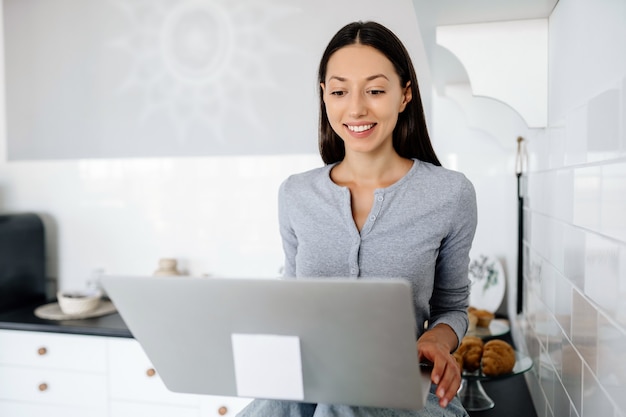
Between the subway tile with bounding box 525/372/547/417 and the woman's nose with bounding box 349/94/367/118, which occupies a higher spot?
the woman's nose with bounding box 349/94/367/118

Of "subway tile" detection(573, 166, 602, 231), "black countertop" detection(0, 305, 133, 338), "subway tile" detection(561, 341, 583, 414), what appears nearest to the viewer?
"subway tile" detection(573, 166, 602, 231)

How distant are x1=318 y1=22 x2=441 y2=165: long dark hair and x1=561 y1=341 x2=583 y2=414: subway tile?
416mm

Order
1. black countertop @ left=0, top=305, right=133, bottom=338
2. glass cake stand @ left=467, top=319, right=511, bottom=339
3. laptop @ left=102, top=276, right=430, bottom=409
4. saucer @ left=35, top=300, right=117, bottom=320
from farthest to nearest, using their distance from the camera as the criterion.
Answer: saucer @ left=35, top=300, right=117, bottom=320 < black countertop @ left=0, top=305, right=133, bottom=338 < glass cake stand @ left=467, top=319, right=511, bottom=339 < laptop @ left=102, top=276, right=430, bottom=409

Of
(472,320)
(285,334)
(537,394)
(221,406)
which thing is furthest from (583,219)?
(221,406)

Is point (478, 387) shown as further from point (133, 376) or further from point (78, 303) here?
point (78, 303)

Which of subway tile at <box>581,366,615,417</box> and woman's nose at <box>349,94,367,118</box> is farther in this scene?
woman's nose at <box>349,94,367,118</box>

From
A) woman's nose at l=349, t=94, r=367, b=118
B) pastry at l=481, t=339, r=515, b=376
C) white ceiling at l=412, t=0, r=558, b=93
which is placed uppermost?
white ceiling at l=412, t=0, r=558, b=93

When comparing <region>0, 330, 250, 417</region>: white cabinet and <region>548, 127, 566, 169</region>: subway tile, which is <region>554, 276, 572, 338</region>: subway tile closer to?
<region>548, 127, 566, 169</region>: subway tile

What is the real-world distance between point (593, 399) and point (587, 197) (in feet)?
0.91

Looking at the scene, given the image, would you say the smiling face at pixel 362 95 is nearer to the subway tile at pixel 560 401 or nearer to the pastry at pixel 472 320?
the subway tile at pixel 560 401

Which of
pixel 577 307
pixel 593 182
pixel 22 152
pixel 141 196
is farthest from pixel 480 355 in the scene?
pixel 22 152

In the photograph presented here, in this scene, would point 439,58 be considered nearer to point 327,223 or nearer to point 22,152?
point 327,223

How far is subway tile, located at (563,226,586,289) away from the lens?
2.96 feet

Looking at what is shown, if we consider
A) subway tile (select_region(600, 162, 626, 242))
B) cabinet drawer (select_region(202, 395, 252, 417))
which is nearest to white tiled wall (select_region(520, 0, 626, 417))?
subway tile (select_region(600, 162, 626, 242))
